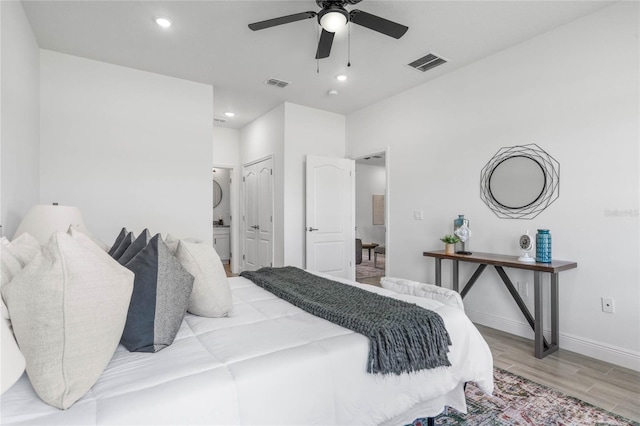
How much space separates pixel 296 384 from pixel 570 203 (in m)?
2.85

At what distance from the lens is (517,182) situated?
124 inches

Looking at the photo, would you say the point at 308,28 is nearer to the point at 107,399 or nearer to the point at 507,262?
the point at 507,262

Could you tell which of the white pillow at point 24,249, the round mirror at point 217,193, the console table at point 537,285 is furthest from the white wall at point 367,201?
the white pillow at point 24,249

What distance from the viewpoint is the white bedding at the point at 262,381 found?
894 millimetres

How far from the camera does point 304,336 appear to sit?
4.37ft

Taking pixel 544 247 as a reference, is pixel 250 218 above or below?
above

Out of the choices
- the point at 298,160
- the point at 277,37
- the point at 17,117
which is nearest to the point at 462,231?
the point at 298,160

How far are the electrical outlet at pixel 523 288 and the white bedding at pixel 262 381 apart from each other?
180 cm

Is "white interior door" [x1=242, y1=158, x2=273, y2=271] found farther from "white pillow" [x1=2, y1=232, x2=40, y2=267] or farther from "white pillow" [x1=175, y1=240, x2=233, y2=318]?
"white pillow" [x1=2, y1=232, x2=40, y2=267]

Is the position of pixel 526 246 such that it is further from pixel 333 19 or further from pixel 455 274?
pixel 333 19

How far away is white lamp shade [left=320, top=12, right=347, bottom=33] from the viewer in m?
2.28

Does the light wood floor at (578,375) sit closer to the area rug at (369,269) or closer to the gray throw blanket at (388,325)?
the gray throw blanket at (388,325)

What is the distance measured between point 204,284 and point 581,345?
3.04 meters

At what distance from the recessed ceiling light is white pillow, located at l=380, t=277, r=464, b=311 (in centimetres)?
273
